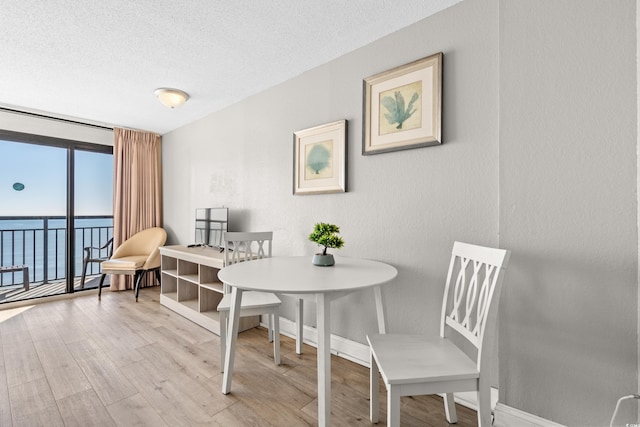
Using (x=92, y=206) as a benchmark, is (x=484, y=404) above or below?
below

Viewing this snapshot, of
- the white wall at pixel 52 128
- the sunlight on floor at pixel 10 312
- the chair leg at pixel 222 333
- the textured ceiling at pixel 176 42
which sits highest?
the textured ceiling at pixel 176 42

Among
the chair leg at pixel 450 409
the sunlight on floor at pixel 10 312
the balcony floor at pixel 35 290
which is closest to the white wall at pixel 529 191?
the chair leg at pixel 450 409

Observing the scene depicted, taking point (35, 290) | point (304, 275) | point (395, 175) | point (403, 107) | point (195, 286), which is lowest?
point (35, 290)

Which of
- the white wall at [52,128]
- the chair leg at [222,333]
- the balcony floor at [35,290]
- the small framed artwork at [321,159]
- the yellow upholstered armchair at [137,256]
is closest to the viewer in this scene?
the chair leg at [222,333]

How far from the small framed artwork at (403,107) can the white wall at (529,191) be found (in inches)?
2.4

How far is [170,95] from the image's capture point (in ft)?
9.49

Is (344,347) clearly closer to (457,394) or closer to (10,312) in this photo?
(457,394)

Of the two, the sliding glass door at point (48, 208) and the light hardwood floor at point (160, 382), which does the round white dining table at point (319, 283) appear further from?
the sliding glass door at point (48, 208)

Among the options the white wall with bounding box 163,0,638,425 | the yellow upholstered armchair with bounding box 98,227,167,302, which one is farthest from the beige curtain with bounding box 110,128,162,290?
the white wall with bounding box 163,0,638,425

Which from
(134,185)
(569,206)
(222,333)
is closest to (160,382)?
(222,333)

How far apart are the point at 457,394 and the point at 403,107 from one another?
1.74 metres

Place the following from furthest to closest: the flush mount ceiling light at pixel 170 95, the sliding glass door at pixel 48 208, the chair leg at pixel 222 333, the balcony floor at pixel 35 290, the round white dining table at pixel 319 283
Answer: the sliding glass door at pixel 48 208, the balcony floor at pixel 35 290, the flush mount ceiling light at pixel 170 95, the chair leg at pixel 222 333, the round white dining table at pixel 319 283

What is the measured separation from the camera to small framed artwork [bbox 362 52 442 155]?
175cm

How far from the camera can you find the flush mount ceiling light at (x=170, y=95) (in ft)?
9.44
